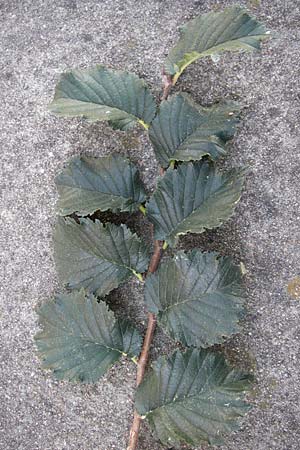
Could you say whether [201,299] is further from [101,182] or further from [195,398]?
[101,182]

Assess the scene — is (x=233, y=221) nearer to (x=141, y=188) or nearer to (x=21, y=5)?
(x=141, y=188)

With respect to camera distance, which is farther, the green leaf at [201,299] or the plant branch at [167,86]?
the plant branch at [167,86]

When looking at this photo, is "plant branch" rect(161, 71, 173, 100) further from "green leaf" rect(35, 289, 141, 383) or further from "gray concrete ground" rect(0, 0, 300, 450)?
"green leaf" rect(35, 289, 141, 383)

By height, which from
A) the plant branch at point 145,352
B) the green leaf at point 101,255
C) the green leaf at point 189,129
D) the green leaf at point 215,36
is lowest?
the plant branch at point 145,352

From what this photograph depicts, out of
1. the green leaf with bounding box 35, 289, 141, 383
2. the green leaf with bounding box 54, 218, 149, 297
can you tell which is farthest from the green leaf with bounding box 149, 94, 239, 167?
the green leaf with bounding box 35, 289, 141, 383

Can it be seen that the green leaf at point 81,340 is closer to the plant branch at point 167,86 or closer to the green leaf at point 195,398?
the green leaf at point 195,398

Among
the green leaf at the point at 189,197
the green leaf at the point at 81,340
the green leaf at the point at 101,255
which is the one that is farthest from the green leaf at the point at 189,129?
the green leaf at the point at 81,340
